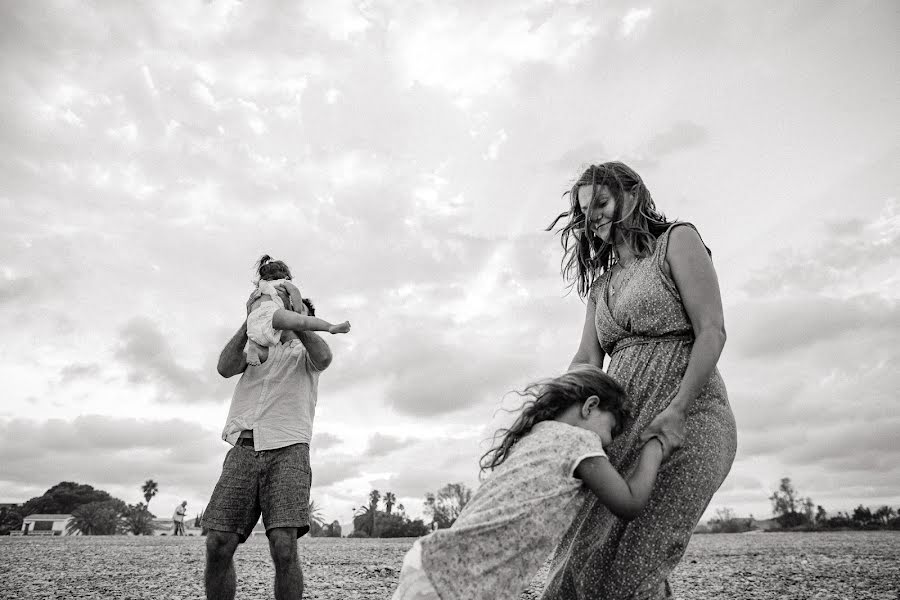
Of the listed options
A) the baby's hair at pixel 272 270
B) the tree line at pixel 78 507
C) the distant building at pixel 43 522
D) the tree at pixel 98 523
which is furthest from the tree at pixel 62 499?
the baby's hair at pixel 272 270

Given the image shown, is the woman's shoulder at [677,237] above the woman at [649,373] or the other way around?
above

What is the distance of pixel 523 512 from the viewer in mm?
2678

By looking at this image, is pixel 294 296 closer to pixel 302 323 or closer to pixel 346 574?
pixel 302 323

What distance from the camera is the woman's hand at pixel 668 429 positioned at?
2754mm

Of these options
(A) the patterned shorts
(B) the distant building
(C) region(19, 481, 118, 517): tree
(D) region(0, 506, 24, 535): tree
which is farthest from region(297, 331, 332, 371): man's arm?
(C) region(19, 481, 118, 517): tree

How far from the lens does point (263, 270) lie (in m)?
5.93

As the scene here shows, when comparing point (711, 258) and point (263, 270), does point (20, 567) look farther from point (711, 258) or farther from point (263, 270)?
point (711, 258)

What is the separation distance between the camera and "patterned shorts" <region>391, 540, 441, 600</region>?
2590 millimetres

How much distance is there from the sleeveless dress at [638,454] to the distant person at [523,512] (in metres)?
0.17

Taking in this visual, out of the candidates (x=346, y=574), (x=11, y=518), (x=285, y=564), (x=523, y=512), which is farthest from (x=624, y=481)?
(x=11, y=518)

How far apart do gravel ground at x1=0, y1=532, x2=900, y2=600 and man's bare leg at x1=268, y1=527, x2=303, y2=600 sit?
12.3 ft

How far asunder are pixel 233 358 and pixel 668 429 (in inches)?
139

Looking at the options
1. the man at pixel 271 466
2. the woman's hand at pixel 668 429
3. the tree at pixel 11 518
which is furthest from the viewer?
the tree at pixel 11 518

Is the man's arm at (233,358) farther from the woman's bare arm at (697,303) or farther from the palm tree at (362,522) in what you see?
the palm tree at (362,522)
